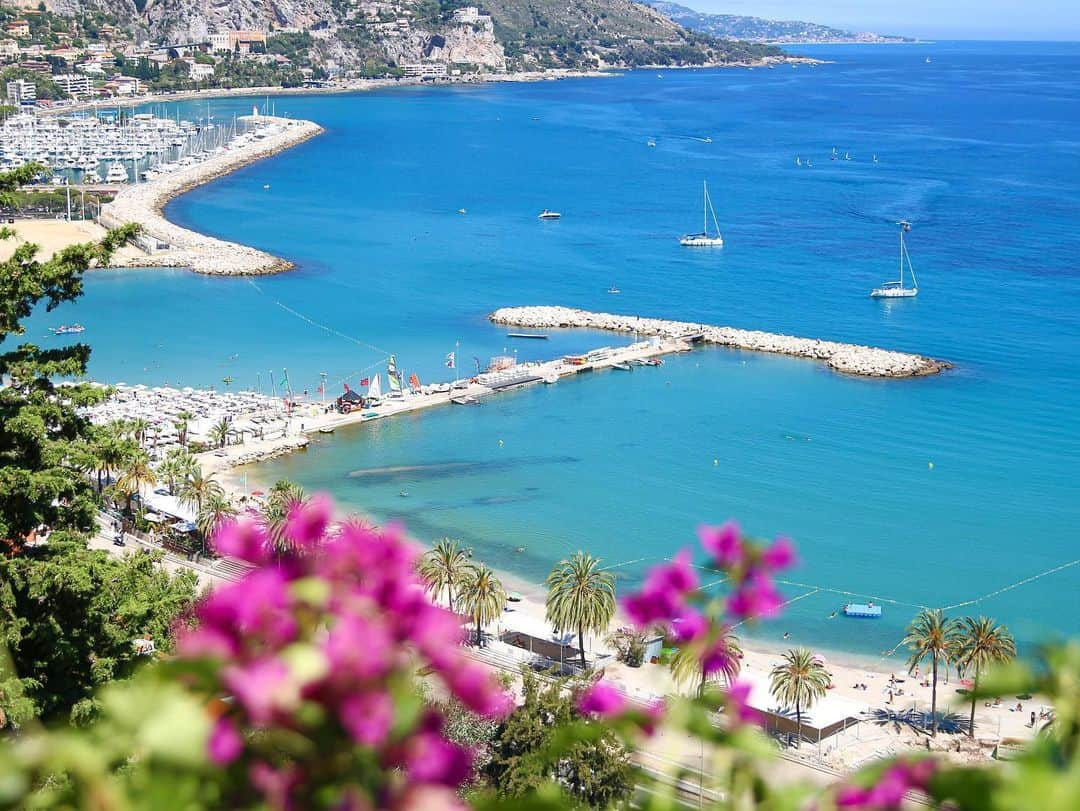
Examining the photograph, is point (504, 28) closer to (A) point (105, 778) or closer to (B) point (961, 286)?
(B) point (961, 286)

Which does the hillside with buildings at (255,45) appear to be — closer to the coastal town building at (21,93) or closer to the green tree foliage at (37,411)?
the coastal town building at (21,93)

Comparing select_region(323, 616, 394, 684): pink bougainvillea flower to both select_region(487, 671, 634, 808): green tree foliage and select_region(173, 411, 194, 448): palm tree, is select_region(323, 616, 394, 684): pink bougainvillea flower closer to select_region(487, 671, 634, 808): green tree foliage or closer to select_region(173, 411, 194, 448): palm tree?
select_region(487, 671, 634, 808): green tree foliage

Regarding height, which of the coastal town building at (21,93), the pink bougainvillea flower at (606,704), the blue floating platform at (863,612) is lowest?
the blue floating platform at (863,612)

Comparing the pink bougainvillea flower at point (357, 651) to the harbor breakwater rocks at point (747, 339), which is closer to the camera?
the pink bougainvillea flower at point (357, 651)

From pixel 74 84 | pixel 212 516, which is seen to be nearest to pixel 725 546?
pixel 212 516

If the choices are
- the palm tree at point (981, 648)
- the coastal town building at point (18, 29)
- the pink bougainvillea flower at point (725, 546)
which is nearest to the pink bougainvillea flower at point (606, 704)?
the pink bougainvillea flower at point (725, 546)

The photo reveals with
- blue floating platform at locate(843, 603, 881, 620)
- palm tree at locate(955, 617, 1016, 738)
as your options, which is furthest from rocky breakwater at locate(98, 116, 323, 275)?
palm tree at locate(955, 617, 1016, 738)

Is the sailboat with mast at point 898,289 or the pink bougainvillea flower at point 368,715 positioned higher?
the pink bougainvillea flower at point 368,715

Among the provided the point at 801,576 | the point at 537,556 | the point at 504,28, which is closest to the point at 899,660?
the point at 801,576
